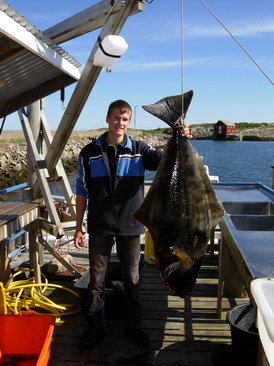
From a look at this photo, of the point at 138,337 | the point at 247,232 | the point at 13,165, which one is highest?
the point at 247,232

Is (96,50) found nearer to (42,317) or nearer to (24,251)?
(42,317)

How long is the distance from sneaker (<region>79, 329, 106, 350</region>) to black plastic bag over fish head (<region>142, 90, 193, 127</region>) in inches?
81.6

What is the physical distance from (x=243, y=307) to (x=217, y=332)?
1.95 feet

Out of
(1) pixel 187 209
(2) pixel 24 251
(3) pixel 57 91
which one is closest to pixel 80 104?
(3) pixel 57 91

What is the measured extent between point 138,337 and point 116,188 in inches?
55.9

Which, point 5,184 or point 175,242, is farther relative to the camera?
point 5,184

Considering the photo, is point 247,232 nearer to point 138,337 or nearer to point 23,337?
point 138,337

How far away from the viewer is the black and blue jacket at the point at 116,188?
139 inches

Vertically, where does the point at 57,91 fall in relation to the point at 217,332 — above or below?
above

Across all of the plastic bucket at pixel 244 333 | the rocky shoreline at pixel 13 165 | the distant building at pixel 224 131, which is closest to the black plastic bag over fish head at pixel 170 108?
the plastic bucket at pixel 244 333

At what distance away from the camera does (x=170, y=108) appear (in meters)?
3.04

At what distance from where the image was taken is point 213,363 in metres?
3.44

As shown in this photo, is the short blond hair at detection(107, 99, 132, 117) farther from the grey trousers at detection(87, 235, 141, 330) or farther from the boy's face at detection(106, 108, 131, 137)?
the grey trousers at detection(87, 235, 141, 330)

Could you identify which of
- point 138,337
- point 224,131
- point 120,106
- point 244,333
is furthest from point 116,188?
point 224,131
